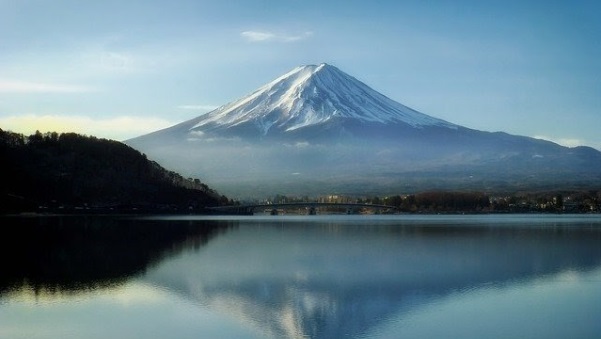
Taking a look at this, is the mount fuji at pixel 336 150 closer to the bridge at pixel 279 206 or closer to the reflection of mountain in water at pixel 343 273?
the bridge at pixel 279 206

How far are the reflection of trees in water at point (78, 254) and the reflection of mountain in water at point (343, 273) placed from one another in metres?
0.97

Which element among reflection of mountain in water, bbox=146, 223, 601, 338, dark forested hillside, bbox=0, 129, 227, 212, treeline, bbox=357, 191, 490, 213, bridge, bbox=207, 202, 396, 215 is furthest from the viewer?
treeline, bbox=357, 191, 490, 213

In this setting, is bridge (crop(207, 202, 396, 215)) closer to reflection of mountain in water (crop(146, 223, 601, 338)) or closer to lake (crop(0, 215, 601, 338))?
reflection of mountain in water (crop(146, 223, 601, 338))

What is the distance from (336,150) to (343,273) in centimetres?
10524

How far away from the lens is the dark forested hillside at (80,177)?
50.8 meters

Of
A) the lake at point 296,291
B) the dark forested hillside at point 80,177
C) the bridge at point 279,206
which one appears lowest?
the lake at point 296,291

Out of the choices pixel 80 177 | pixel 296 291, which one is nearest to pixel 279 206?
pixel 80 177

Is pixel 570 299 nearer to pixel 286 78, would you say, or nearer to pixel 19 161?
pixel 19 161

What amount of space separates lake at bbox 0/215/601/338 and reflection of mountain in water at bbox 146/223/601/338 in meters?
0.03

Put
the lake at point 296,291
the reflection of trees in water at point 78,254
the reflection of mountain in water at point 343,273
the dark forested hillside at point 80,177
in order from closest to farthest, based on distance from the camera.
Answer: the lake at point 296,291 → the reflection of mountain in water at point 343,273 → the reflection of trees in water at point 78,254 → the dark forested hillside at point 80,177

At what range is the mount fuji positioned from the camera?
101750mm

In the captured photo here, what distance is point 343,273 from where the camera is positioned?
17.3 meters

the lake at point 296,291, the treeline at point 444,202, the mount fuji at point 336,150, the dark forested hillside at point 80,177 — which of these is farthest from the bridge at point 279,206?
the lake at point 296,291

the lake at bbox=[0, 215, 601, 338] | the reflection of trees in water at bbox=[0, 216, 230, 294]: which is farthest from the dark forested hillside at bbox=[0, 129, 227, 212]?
the lake at bbox=[0, 215, 601, 338]
